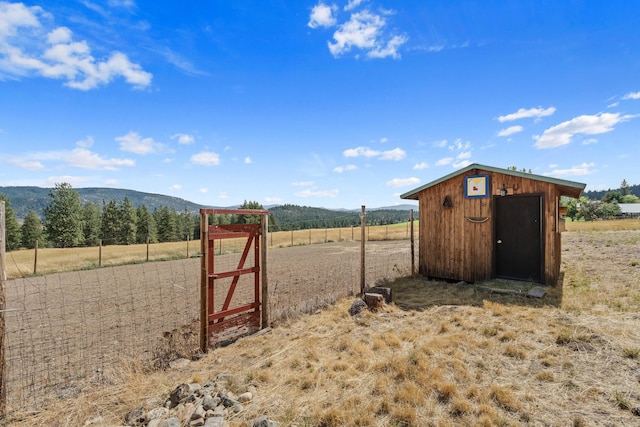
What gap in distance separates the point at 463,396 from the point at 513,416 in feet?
1.31

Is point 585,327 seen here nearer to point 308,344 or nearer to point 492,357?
point 492,357

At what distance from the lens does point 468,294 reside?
657 cm

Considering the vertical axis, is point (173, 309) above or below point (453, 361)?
below

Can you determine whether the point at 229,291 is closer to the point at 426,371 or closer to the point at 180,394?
the point at 180,394

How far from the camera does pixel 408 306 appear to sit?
5.90m

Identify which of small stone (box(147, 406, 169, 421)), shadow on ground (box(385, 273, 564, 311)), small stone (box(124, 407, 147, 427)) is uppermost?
shadow on ground (box(385, 273, 564, 311))

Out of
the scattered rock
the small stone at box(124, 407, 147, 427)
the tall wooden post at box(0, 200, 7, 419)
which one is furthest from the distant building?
the tall wooden post at box(0, 200, 7, 419)

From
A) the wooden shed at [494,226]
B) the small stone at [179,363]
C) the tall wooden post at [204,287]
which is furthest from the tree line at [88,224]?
the small stone at [179,363]

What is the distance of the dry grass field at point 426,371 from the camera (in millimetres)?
2639

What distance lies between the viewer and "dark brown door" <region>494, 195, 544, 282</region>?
7332mm

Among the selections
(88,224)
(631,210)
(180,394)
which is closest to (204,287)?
(180,394)

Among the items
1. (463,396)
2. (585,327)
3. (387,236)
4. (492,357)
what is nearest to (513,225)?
(585,327)

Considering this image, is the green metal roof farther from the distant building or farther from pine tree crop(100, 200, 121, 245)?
the distant building

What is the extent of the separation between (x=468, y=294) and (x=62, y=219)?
170 ft
